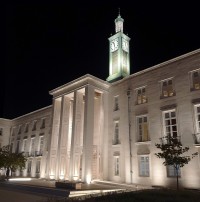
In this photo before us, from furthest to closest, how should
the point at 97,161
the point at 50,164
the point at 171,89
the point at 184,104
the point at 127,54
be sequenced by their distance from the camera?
the point at 127,54, the point at 50,164, the point at 97,161, the point at 171,89, the point at 184,104

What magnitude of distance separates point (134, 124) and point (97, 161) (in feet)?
20.0

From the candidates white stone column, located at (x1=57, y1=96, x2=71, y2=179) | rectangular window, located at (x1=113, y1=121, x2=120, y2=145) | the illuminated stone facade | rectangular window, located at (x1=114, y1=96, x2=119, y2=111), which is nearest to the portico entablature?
the illuminated stone facade

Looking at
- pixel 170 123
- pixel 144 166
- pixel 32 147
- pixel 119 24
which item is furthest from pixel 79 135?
pixel 119 24

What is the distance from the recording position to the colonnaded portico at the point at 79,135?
24.7 meters

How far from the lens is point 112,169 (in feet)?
81.8

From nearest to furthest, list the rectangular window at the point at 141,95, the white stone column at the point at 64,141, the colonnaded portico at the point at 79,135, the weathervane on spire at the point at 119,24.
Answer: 1. the rectangular window at the point at 141,95
2. the colonnaded portico at the point at 79,135
3. the white stone column at the point at 64,141
4. the weathervane on spire at the point at 119,24

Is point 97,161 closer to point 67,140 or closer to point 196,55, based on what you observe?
point 67,140

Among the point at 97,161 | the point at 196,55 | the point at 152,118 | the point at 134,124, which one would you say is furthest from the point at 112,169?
the point at 196,55

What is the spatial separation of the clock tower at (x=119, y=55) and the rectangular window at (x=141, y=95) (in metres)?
10.4

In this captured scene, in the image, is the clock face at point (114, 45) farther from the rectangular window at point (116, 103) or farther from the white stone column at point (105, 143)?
the rectangular window at point (116, 103)

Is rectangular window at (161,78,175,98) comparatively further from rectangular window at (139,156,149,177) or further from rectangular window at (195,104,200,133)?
rectangular window at (139,156,149,177)

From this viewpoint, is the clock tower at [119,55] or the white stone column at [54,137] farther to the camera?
the clock tower at [119,55]

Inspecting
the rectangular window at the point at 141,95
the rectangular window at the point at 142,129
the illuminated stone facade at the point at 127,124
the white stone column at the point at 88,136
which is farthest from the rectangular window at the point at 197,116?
the white stone column at the point at 88,136

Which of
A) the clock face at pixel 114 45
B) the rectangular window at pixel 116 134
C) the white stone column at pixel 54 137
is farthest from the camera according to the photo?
the clock face at pixel 114 45
